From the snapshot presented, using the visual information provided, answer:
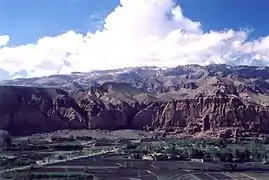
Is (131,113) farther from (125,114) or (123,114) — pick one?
(123,114)

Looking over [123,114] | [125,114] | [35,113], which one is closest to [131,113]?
[125,114]

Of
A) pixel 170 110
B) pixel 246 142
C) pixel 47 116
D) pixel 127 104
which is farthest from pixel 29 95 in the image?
pixel 246 142

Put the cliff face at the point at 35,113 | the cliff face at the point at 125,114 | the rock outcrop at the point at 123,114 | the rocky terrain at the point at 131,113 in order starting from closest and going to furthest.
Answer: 1. the rocky terrain at the point at 131,113
2. the cliff face at the point at 125,114
3. the rock outcrop at the point at 123,114
4. the cliff face at the point at 35,113

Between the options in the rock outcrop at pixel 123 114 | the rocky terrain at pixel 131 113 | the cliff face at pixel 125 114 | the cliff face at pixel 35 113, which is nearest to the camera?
the rocky terrain at pixel 131 113

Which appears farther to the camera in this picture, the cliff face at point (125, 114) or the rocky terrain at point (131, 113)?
the cliff face at point (125, 114)

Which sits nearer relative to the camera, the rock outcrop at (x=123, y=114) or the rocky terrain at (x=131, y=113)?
the rocky terrain at (x=131, y=113)

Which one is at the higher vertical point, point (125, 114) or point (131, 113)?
point (131, 113)

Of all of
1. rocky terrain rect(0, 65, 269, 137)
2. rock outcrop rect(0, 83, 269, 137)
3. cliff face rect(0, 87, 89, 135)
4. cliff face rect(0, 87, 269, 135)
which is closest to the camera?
rocky terrain rect(0, 65, 269, 137)

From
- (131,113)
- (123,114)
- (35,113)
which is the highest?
(131,113)

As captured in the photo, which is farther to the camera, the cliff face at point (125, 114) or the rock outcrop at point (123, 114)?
the rock outcrop at point (123, 114)
